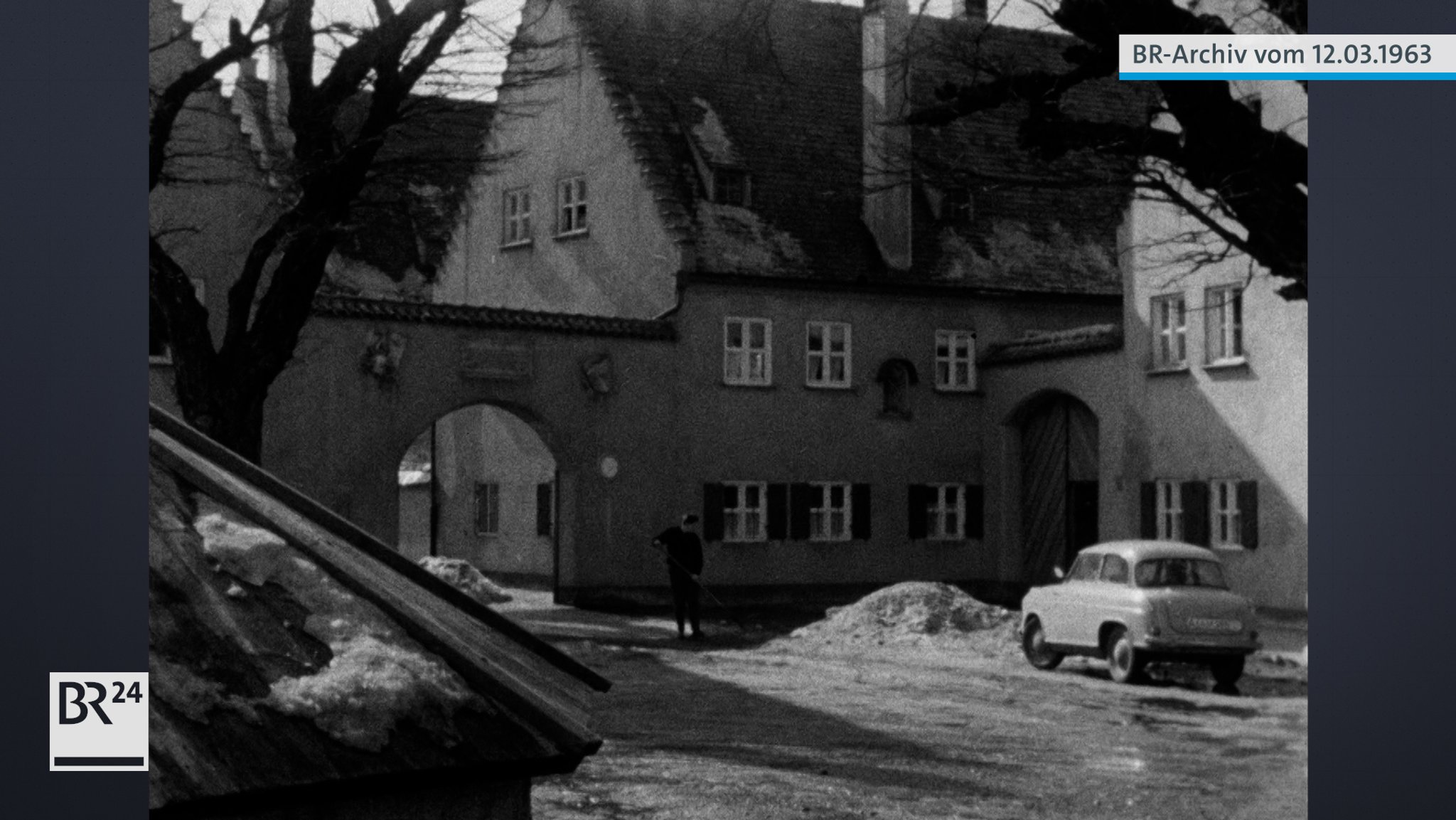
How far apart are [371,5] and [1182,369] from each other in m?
2.21

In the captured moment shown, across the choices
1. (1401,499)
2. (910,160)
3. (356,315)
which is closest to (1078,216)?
(910,160)

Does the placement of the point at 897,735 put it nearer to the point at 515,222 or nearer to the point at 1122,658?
the point at 1122,658

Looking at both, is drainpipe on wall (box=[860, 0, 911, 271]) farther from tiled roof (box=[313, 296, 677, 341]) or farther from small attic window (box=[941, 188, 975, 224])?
tiled roof (box=[313, 296, 677, 341])

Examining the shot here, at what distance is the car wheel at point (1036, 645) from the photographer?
181 inches

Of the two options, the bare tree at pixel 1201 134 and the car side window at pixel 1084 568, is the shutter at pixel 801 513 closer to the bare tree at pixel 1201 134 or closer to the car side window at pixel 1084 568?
the car side window at pixel 1084 568

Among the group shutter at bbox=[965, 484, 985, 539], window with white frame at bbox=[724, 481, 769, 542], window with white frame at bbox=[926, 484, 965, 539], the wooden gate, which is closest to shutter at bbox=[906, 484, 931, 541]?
window with white frame at bbox=[926, 484, 965, 539]

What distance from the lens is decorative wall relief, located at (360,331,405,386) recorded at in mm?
5137

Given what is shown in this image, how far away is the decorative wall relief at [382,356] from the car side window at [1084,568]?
2.00m

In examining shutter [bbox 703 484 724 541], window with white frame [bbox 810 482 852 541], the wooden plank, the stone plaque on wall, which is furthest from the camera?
the stone plaque on wall

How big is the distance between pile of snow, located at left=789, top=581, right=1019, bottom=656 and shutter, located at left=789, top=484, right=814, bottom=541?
1.41 feet

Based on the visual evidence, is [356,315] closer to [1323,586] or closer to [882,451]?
[882,451]

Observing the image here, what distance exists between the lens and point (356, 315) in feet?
17.3

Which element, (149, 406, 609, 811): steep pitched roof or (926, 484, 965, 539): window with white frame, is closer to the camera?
(149, 406, 609, 811): steep pitched roof

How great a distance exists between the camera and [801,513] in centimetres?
446
